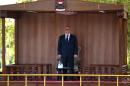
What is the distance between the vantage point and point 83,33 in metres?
16.2

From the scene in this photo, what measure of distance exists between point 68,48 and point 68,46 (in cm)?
6

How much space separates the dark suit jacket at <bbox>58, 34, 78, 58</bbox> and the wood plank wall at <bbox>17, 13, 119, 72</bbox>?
2.59 feet

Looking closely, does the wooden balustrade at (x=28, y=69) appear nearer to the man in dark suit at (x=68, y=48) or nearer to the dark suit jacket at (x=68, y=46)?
the man in dark suit at (x=68, y=48)

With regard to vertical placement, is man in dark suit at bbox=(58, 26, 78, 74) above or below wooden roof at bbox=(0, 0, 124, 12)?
below

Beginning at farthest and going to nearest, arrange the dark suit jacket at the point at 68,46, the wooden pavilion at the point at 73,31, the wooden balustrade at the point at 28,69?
the wooden pavilion at the point at 73,31, the dark suit jacket at the point at 68,46, the wooden balustrade at the point at 28,69

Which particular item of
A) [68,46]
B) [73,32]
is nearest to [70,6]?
[68,46]

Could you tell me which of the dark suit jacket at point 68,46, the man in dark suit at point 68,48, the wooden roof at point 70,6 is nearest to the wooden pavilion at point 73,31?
the man in dark suit at point 68,48

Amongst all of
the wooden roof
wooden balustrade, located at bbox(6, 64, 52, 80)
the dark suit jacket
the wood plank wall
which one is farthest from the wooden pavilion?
the wooden roof

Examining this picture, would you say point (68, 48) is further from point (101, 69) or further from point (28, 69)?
point (28, 69)

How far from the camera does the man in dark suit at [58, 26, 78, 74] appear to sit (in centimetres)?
1532

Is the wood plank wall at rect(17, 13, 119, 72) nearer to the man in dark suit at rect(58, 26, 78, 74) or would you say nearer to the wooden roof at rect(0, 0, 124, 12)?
the man in dark suit at rect(58, 26, 78, 74)

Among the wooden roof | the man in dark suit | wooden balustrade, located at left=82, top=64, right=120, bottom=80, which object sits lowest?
wooden balustrade, located at left=82, top=64, right=120, bottom=80

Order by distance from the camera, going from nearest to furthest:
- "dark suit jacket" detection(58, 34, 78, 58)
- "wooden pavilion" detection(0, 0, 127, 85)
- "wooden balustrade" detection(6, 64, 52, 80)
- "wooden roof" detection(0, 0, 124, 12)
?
"wooden roof" detection(0, 0, 124, 12), "wooden balustrade" detection(6, 64, 52, 80), "dark suit jacket" detection(58, 34, 78, 58), "wooden pavilion" detection(0, 0, 127, 85)

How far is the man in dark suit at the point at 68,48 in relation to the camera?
15.3 m
